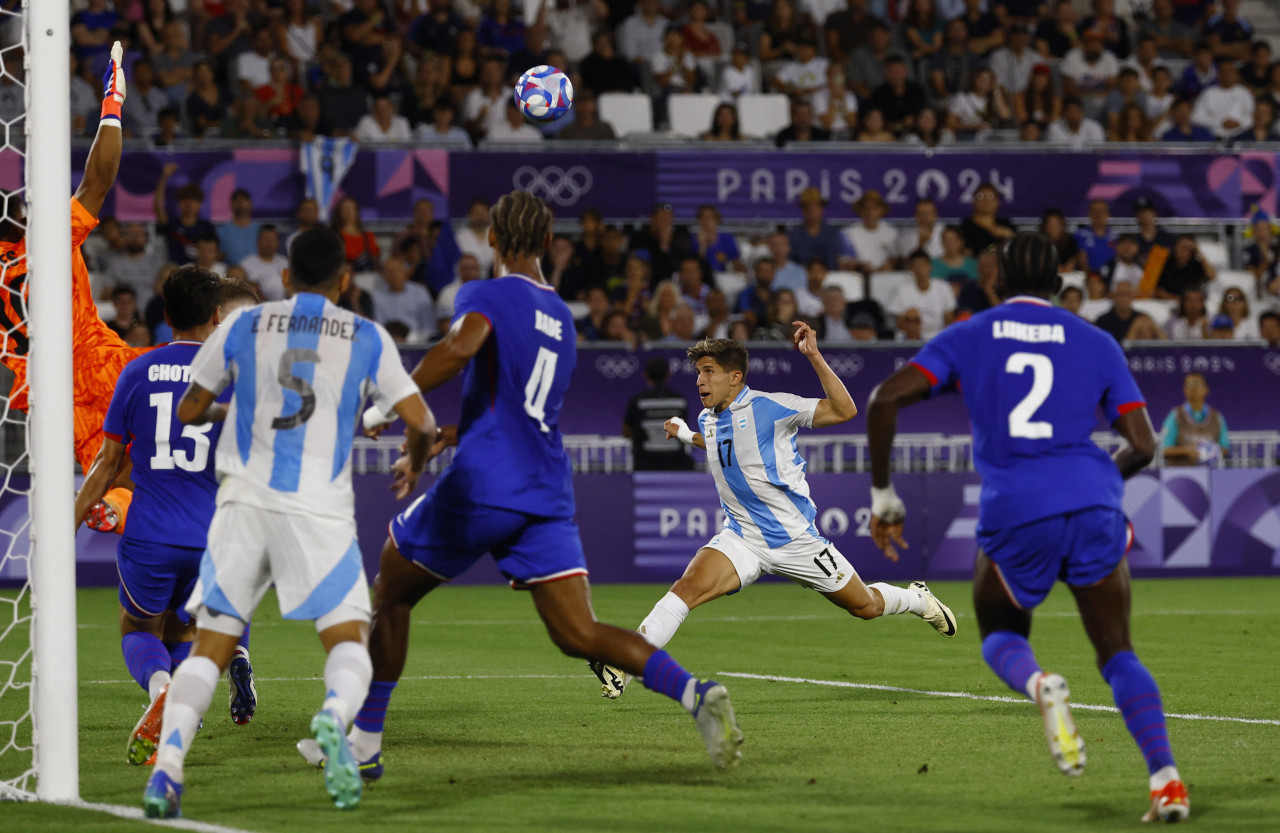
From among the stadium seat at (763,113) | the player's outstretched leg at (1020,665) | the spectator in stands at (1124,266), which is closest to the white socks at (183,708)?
the player's outstretched leg at (1020,665)

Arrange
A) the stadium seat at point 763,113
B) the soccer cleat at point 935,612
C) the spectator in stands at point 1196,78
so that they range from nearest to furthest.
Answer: the soccer cleat at point 935,612, the stadium seat at point 763,113, the spectator in stands at point 1196,78

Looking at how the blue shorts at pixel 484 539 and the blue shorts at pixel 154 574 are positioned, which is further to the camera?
the blue shorts at pixel 154 574

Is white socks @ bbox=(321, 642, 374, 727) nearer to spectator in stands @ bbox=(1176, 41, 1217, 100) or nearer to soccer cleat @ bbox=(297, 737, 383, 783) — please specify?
soccer cleat @ bbox=(297, 737, 383, 783)

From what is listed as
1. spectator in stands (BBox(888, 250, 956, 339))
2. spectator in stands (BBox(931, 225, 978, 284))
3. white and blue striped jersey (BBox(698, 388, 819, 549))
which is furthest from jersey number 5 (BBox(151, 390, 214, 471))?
spectator in stands (BBox(931, 225, 978, 284))

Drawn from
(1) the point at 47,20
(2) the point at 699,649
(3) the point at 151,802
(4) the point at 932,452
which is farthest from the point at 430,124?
(3) the point at 151,802

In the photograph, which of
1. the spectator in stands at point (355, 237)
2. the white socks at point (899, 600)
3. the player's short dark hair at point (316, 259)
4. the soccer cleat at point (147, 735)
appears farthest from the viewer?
the spectator in stands at point (355, 237)

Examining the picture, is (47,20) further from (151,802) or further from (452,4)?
(452,4)

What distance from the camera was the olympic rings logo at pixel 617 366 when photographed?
18359 mm

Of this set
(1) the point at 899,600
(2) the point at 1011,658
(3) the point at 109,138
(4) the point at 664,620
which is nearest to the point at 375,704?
(2) the point at 1011,658

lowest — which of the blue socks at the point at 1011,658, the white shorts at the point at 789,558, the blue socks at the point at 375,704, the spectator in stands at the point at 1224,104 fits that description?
the white shorts at the point at 789,558

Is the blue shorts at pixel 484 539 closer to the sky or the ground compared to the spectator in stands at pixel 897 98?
closer to the ground

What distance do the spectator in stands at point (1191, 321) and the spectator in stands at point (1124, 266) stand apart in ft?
2.37

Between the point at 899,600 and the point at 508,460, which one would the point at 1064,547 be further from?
the point at 899,600

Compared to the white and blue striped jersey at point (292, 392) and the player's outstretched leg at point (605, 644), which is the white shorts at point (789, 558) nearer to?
the player's outstretched leg at point (605, 644)
